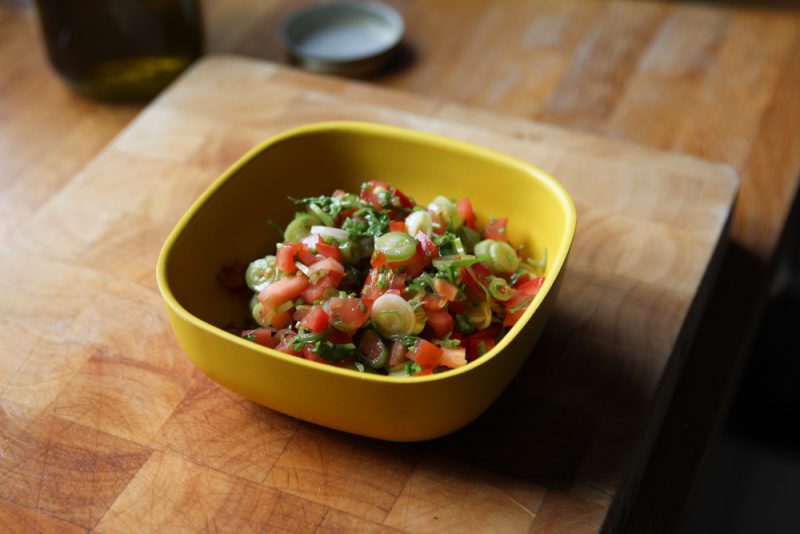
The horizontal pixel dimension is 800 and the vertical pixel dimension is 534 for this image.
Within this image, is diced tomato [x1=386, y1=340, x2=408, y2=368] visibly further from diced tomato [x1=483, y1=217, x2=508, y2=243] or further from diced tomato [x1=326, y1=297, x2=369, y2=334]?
diced tomato [x1=483, y1=217, x2=508, y2=243]

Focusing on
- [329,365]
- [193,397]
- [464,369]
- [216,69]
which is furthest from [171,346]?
[216,69]

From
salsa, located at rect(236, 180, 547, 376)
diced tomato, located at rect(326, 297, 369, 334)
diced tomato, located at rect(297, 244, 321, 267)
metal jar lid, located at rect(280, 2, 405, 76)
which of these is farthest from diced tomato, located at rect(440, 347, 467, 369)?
metal jar lid, located at rect(280, 2, 405, 76)

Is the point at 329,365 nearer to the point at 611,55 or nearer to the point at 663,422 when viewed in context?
the point at 663,422

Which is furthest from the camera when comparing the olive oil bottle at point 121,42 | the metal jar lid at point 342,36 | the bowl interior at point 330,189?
the metal jar lid at point 342,36

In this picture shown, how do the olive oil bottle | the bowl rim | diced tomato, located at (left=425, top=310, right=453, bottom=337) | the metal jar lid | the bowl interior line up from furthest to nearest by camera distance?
the metal jar lid
the olive oil bottle
the bowl interior
diced tomato, located at (left=425, top=310, right=453, bottom=337)
the bowl rim

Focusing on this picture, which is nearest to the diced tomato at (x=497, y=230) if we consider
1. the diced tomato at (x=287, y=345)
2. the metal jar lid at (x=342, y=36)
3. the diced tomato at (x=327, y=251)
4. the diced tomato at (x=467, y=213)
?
the diced tomato at (x=467, y=213)

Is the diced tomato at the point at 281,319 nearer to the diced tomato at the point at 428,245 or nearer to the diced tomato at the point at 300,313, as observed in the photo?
the diced tomato at the point at 300,313
